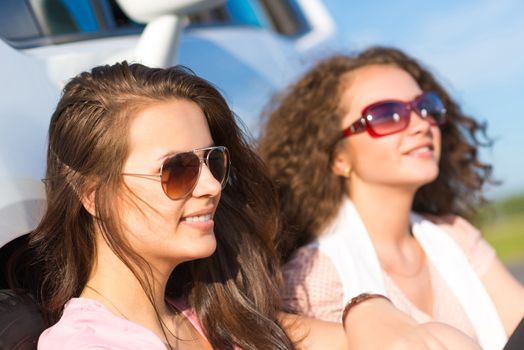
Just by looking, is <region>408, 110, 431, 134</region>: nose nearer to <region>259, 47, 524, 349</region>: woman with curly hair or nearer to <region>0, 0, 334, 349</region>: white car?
<region>259, 47, 524, 349</region>: woman with curly hair

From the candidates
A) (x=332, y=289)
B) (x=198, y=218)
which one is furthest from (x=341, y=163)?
(x=198, y=218)

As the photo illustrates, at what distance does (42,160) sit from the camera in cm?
202

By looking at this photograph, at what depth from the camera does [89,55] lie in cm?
242

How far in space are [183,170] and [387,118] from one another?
3.78 feet

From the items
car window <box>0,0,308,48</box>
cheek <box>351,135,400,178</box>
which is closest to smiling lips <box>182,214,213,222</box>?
car window <box>0,0,308,48</box>

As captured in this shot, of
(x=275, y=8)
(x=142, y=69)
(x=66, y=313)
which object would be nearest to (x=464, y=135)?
(x=275, y=8)

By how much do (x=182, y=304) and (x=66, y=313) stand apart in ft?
1.39

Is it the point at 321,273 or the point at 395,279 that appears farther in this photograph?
the point at 395,279

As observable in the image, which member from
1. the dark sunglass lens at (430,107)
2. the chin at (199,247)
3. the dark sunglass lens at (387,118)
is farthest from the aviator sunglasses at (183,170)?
the dark sunglass lens at (430,107)

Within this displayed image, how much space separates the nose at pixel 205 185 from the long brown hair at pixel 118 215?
169mm

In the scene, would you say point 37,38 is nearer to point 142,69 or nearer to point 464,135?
point 142,69

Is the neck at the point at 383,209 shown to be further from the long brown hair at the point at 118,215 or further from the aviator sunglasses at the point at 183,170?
the aviator sunglasses at the point at 183,170

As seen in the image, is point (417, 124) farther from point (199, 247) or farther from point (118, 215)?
point (118, 215)

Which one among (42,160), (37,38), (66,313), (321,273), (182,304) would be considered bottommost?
(321,273)
